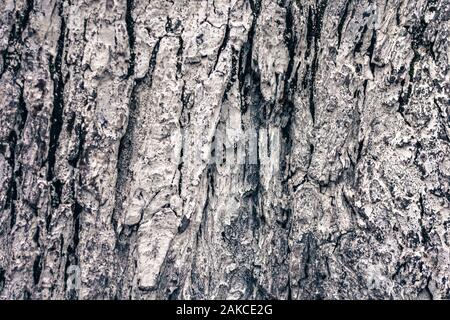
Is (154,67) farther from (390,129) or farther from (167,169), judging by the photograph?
(390,129)

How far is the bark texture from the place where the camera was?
286 cm

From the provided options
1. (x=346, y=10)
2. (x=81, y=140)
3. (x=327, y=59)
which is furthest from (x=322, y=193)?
(x=81, y=140)

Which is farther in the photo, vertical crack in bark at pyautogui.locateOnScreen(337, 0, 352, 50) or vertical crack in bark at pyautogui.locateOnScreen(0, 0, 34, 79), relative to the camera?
vertical crack in bark at pyautogui.locateOnScreen(337, 0, 352, 50)

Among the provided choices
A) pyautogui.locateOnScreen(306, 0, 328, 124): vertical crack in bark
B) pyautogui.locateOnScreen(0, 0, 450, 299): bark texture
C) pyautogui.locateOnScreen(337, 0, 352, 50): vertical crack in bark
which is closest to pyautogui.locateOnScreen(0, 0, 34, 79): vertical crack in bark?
pyautogui.locateOnScreen(0, 0, 450, 299): bark texture

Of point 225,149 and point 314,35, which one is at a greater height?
point 314,35

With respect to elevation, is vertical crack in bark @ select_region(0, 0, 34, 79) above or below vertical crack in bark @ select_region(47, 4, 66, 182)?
above

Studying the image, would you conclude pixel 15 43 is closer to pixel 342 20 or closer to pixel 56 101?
pixel 56 101

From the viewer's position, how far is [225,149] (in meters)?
3.06

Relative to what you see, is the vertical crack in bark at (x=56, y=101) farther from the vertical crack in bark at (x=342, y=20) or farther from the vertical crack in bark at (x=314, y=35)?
the vertical crack in bark at (x=342, y=20)

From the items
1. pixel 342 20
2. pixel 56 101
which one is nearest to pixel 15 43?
pixel 56 101

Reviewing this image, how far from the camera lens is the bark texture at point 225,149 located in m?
2.86

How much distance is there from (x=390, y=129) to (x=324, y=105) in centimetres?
45

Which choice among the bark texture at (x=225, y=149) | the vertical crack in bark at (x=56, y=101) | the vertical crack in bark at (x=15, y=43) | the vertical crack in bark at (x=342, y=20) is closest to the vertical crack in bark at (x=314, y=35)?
the bark texture at (x=225, y=149)

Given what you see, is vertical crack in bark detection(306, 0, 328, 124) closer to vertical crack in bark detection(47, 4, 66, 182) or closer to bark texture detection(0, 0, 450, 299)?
bark texture detection(0, 0, 450, 299)
